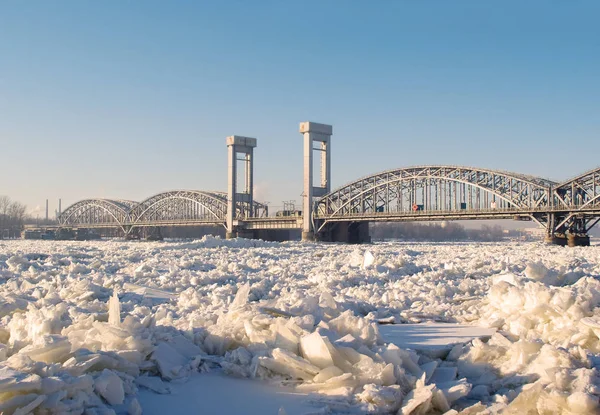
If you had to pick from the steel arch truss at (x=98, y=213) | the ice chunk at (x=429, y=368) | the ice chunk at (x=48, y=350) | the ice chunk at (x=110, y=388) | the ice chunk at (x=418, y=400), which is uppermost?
the steel arch truss at (x=98, y=213)

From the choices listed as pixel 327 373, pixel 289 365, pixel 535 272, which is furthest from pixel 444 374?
pixel 535 272

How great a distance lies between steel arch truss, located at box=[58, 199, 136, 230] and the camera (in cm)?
11957

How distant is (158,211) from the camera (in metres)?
113

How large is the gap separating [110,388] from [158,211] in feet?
363

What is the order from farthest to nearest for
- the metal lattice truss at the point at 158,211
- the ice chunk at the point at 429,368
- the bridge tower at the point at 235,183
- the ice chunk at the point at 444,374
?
the metal lattice truss at the point at 158,211
the bridge tower at the point at 235,183
the ice chunk at the point at 444,374
the ice chunk at the point at 429,368

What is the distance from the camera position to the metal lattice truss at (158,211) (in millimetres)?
92875

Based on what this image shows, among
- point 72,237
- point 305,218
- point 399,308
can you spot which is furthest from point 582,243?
point 72,237

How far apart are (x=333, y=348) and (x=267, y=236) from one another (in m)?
78.9

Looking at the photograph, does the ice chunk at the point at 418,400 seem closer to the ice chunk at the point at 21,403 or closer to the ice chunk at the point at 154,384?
the ice chunk at the point at 154,384

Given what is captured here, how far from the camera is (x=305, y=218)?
7238 centimetres

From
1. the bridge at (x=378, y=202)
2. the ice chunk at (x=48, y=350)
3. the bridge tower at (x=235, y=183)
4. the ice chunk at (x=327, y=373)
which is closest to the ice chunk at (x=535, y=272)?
the ice chunk at (x=327, y=373)

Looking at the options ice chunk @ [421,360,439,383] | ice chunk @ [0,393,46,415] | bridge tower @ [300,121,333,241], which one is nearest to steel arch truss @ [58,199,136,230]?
bridge tower @ [300,121,333,241]

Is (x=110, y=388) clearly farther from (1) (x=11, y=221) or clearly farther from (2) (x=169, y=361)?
(1) (x=11, y=221)

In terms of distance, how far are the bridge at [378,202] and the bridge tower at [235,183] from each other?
146mm
